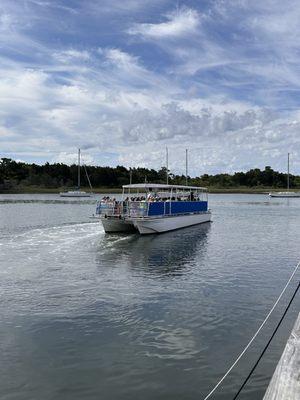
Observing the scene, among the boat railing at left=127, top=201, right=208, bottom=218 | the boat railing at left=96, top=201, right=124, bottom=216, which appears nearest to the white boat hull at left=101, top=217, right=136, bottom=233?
the boat railing at left=96, top=201, right=124, bottom=216

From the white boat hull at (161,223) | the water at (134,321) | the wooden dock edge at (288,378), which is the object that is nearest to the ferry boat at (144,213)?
the white boat hull at (161,223)

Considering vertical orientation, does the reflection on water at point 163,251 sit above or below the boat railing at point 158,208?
below

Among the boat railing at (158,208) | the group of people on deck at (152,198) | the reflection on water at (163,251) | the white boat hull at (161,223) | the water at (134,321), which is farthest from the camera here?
the group of people on deck at (152,198)

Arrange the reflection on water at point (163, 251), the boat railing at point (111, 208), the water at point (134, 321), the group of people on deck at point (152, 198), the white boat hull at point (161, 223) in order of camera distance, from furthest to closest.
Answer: the group of people on deck at point (152, 198)
the boat railing at point (111, 208)
the white boat hull at point (161, 223)
the reflection on water at point (163, 251)
the water at point (134, 321)

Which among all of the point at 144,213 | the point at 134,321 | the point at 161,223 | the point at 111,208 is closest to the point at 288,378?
the point at 134,321

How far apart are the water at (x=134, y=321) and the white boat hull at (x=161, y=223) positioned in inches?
351

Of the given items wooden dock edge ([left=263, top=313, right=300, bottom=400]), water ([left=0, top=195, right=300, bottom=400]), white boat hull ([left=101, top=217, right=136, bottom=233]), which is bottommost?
water ([left=0, top=195, right=300, bottom=400])

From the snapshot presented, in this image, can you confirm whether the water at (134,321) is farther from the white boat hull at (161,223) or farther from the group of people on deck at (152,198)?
the group of people on deck at (152,198)

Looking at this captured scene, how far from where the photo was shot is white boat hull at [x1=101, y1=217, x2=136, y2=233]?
3875 centimetres

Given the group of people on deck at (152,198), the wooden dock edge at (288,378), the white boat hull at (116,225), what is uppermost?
the group of people on deck at (152,198)

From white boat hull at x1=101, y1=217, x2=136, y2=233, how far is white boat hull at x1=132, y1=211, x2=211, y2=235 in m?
1.06

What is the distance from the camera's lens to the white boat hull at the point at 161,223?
38.4m

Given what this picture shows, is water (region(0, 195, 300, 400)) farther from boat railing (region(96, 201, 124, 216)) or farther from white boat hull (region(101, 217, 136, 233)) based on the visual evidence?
boat railing (region(96, 201, 124, 216))

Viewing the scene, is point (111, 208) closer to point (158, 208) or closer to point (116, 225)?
point (116, 225)
